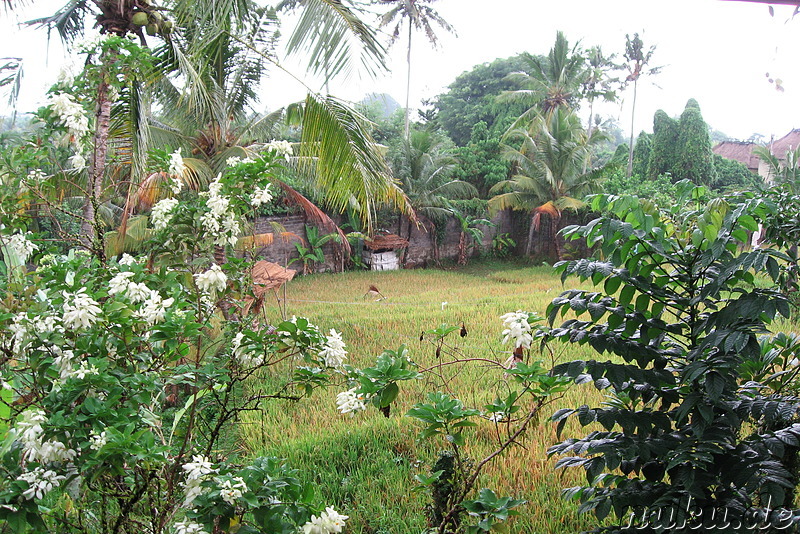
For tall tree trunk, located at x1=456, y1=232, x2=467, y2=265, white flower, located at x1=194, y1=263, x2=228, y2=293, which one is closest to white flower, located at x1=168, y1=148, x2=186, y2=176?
white flower, located at x1=194, y1=263, x2=228, y2=293

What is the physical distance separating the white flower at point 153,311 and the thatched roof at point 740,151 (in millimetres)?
24939

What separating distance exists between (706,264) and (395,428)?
2418 millimetres

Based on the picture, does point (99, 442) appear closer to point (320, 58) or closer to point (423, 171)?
point (320, 58)

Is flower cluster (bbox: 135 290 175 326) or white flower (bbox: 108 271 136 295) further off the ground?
white flower (bbox: 108 271 136 295)

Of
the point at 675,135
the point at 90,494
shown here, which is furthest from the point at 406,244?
the point at 90,494

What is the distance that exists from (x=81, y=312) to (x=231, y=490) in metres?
0.59

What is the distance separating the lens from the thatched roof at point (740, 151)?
2212 centimetres

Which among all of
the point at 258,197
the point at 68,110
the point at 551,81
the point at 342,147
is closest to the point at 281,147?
the point at 258,197

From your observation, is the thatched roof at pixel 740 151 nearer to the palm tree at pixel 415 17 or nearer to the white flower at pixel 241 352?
the palm tree at pixel 415 17

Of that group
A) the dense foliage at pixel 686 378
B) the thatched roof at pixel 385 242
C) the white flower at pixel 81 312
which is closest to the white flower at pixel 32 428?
the white flower at pixel 81 312

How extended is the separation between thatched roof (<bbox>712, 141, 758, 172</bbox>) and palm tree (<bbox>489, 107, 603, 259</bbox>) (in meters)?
11.3

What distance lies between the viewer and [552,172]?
14320 millimetres

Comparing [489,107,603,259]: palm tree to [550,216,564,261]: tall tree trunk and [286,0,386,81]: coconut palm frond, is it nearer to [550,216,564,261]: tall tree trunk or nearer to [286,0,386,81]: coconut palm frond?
[550,216,564,261]: tall tree trunk

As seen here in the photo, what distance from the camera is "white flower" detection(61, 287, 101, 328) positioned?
140 cm
